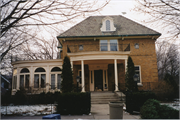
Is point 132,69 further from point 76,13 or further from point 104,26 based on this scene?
point 76,13

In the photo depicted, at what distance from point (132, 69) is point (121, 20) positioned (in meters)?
8.80

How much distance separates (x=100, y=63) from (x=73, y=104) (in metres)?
9.52

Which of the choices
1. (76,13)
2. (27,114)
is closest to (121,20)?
(76,13)

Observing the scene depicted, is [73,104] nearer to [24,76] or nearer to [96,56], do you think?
[96,56]

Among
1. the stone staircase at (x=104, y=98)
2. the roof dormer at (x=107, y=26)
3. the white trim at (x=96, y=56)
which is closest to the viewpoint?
the stone staircase at (x=104, y=98)

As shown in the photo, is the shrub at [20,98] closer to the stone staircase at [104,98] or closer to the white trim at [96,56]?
the white trim at [96,56]

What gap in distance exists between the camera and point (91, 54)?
15.1m

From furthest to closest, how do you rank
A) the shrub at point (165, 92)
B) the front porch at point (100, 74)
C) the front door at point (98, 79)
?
the front door at point (98, 79), the front porch at point (100, 74), the shrub at point (165, 92)

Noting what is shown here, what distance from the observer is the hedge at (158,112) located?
251 inches

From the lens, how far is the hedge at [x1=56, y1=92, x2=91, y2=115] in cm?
902

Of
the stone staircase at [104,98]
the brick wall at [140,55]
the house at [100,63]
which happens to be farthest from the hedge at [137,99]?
the brick wall at [140,55]

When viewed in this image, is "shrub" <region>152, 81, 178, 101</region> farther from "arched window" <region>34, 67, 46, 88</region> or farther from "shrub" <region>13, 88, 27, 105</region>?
"shrub" <region>13, 88, 27, 105</region>

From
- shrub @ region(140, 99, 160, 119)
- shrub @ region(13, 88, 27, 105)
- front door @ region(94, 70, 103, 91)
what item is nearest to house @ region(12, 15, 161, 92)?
front door @ region(94, 70, 103, 91)

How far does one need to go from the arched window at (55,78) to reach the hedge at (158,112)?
37.2 ft
